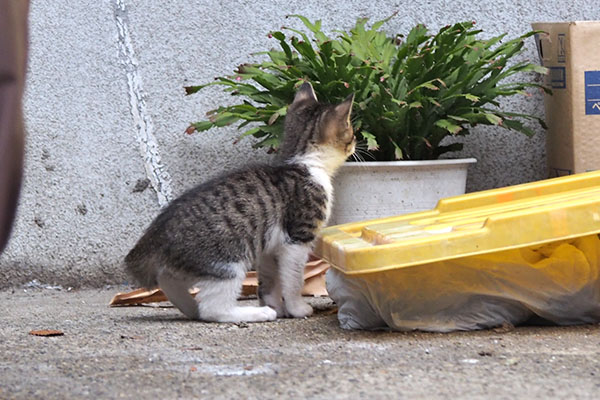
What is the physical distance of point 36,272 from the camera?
401cm

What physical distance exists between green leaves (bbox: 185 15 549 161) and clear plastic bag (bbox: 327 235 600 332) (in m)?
1.06

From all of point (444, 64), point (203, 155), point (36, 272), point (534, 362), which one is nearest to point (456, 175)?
point (444, 64)

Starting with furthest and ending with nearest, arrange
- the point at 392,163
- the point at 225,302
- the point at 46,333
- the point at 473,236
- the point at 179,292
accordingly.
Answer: the point at 392,163
the point at 179,292
the point at 225,302
the point at 46,333
the point at 473,236

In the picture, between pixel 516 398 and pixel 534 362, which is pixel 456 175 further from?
pixel 516 398

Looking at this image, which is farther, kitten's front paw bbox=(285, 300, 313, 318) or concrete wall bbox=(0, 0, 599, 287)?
concrete wall bbox=(0, 0, 599, 287)

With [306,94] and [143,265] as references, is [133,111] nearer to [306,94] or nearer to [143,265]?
[306,94]

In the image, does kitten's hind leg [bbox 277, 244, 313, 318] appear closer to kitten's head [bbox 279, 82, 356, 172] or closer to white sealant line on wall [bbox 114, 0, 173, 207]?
kitten's head [bbox 279, 82, 356, 172]

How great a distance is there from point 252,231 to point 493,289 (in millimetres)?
842

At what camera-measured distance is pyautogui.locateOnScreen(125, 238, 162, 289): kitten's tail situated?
2834 millimetres

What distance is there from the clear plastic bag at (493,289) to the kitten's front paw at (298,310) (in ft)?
1.60

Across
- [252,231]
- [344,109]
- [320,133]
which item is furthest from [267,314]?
[344,109]

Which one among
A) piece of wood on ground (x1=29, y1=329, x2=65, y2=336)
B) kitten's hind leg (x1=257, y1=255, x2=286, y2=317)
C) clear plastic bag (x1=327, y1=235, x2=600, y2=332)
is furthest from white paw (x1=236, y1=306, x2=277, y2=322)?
piece of wood on ground (x1=29, y1=329, x2=65, y2=336)

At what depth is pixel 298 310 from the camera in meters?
2.97

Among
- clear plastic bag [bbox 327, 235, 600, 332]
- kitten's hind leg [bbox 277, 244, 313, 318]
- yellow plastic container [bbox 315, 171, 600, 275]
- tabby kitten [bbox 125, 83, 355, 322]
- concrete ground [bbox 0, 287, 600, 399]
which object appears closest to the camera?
concrete ground [bbox 0, 287, 600, 399]
